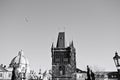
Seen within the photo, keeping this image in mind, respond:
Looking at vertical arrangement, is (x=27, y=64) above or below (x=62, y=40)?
below

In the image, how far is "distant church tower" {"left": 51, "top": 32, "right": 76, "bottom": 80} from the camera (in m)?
52.2

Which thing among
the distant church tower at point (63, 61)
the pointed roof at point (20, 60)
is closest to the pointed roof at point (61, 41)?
the distant church tower at point (63, 61)

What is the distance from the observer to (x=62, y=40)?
58875 mm

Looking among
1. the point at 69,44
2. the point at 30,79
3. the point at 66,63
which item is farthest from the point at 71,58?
the point at 30,79

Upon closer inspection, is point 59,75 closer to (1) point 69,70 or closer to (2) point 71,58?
(1) point 69,70

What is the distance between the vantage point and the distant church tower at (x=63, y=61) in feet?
171

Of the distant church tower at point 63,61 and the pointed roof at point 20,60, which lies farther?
the pointed roof at point 20,60

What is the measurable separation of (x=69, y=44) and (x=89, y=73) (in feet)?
154

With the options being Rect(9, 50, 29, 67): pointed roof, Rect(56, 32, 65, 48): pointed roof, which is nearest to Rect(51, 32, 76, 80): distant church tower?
Rect(56, 32, 65, 48): pointed roof

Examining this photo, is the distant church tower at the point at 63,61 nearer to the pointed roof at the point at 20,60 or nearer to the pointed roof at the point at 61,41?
the pointed roof at the point at 61,41

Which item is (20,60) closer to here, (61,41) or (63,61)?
(61,41)

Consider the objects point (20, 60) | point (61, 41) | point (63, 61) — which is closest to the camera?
point (63, 61)

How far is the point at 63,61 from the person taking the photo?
2138 inches

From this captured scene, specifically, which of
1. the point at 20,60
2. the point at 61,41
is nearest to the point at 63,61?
the point at 61,41
